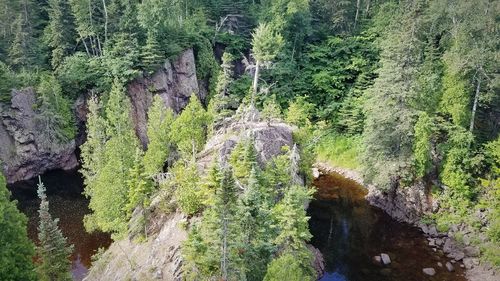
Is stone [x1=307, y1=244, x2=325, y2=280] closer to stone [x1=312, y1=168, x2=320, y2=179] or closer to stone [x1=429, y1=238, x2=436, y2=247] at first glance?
stone [x1=429, y1=238, x2=436, y2=247]

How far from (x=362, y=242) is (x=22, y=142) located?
139ft

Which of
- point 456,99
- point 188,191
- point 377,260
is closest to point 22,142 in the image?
point 188,191

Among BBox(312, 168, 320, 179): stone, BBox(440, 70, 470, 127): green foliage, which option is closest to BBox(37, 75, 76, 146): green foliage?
BBox(312, 168, 320, 179): stone

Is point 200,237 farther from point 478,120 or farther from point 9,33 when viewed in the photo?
point 9,33

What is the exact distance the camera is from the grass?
58.6 m

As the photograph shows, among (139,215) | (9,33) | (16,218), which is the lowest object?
(139,215)

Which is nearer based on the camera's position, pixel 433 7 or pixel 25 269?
pixel 25 269

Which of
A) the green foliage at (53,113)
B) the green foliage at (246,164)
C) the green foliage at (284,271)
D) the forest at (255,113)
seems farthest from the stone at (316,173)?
the green foliage at (284,271)

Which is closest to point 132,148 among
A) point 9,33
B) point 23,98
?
point 23,98

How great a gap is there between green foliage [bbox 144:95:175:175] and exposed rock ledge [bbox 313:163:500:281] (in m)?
24.9

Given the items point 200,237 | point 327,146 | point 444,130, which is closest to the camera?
point 200,237

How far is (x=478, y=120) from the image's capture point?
46531mm

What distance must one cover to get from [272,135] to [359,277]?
577 inches

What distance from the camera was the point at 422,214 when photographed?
45.0m
